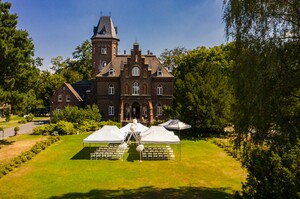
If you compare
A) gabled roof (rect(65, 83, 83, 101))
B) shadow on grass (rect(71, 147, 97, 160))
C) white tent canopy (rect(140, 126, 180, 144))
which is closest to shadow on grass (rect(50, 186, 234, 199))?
white tent canopy (rect(140, 126, 180, 144))

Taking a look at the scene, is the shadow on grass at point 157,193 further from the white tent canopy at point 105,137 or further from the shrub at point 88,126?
the shrub at point 88,126

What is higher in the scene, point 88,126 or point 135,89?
point 135,89

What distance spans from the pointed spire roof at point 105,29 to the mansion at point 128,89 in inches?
9.3

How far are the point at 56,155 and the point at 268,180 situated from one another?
2051 cm

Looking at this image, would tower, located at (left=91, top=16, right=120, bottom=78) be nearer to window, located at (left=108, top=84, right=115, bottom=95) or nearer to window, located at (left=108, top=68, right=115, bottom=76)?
window, located at (left=108, top=68, right=115, bottom=76)

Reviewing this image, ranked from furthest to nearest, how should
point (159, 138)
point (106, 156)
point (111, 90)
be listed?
point (111, 90) < point (106, 156) < point (159, 138)

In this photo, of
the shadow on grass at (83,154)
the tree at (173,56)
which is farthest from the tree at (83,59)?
the shadow on grass at (83,154)

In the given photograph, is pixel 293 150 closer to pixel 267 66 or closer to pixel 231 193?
pixel 267 66

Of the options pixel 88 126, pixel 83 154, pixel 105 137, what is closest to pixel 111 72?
pixel 88 126

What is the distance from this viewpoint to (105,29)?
57875mm

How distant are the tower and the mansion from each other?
199 mm

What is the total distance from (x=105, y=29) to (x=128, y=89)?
1457 centimetres

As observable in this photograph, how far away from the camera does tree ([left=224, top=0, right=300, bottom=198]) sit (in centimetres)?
1048

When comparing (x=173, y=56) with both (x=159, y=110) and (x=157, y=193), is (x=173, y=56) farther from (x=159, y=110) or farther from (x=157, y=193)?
(x=157, y=193)
